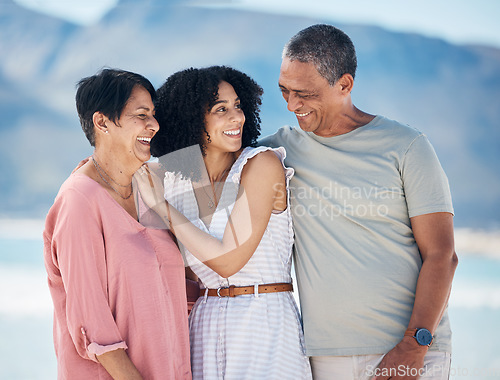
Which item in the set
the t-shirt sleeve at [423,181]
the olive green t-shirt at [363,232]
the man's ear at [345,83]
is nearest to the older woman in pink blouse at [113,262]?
the olive green t-shirt at [363,232]

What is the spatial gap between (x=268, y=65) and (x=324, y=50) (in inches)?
273

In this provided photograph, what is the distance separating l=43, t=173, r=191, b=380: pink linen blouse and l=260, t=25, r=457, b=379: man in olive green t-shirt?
529mm

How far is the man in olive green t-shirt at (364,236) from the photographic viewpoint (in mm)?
1984

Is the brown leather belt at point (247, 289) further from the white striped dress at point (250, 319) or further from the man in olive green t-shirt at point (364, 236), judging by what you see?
the man in olive green t-shirt at point (364, 236)

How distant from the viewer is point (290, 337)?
201 centimetres

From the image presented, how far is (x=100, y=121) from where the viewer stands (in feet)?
6.56

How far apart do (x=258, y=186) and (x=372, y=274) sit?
0.52m

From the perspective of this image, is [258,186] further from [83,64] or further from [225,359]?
[83,64]

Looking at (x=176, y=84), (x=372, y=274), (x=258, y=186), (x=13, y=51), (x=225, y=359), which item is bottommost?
(x=225, y=359)

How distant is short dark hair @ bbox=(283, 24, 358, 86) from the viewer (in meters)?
2.22

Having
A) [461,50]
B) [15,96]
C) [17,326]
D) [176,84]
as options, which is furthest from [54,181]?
[176,84]

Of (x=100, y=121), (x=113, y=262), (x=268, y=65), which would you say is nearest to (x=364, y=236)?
(x=113, y=262)

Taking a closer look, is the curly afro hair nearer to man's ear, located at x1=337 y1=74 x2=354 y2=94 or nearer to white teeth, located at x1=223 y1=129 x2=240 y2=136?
white teeth, located at x1=223 y1=129 x2=240 y2=136

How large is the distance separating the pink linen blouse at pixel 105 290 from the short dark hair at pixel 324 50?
3.00ft
